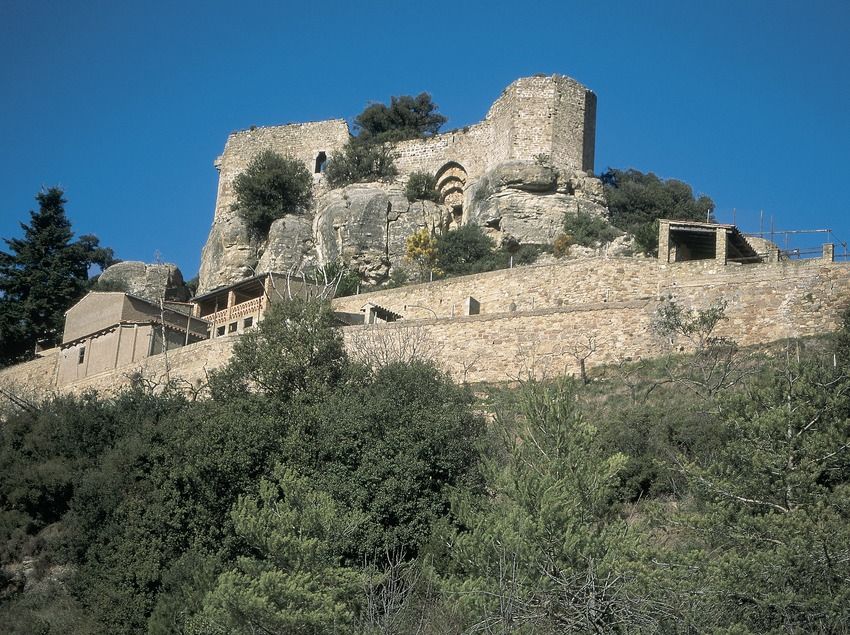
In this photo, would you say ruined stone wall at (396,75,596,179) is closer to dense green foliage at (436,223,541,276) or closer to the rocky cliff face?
the rocky cliff face

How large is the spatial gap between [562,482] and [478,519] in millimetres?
1551

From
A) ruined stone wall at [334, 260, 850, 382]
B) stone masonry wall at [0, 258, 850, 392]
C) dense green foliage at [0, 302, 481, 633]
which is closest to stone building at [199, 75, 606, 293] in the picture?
stone masonry wall at [0, 258, 850, 392]

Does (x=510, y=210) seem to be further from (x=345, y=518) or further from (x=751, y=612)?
(x=751, y=612)

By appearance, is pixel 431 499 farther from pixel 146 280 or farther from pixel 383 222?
pixel 146 280

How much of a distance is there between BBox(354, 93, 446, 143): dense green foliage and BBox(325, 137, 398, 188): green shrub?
186 centimetres

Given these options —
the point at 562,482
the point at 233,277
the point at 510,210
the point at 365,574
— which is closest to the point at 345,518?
the point at 365,574

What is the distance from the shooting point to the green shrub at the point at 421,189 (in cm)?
4278

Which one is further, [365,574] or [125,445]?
[125,445]

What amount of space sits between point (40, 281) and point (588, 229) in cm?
1714

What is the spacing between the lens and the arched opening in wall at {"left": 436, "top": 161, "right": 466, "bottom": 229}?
43.0m

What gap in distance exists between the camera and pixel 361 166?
44469 mm

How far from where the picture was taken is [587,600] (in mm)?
14812

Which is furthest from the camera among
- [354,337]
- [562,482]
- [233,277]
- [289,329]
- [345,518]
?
[233,277]

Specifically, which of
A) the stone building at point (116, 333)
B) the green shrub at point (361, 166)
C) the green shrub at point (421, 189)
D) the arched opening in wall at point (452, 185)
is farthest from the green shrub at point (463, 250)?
the stone building at point (116, 333)
